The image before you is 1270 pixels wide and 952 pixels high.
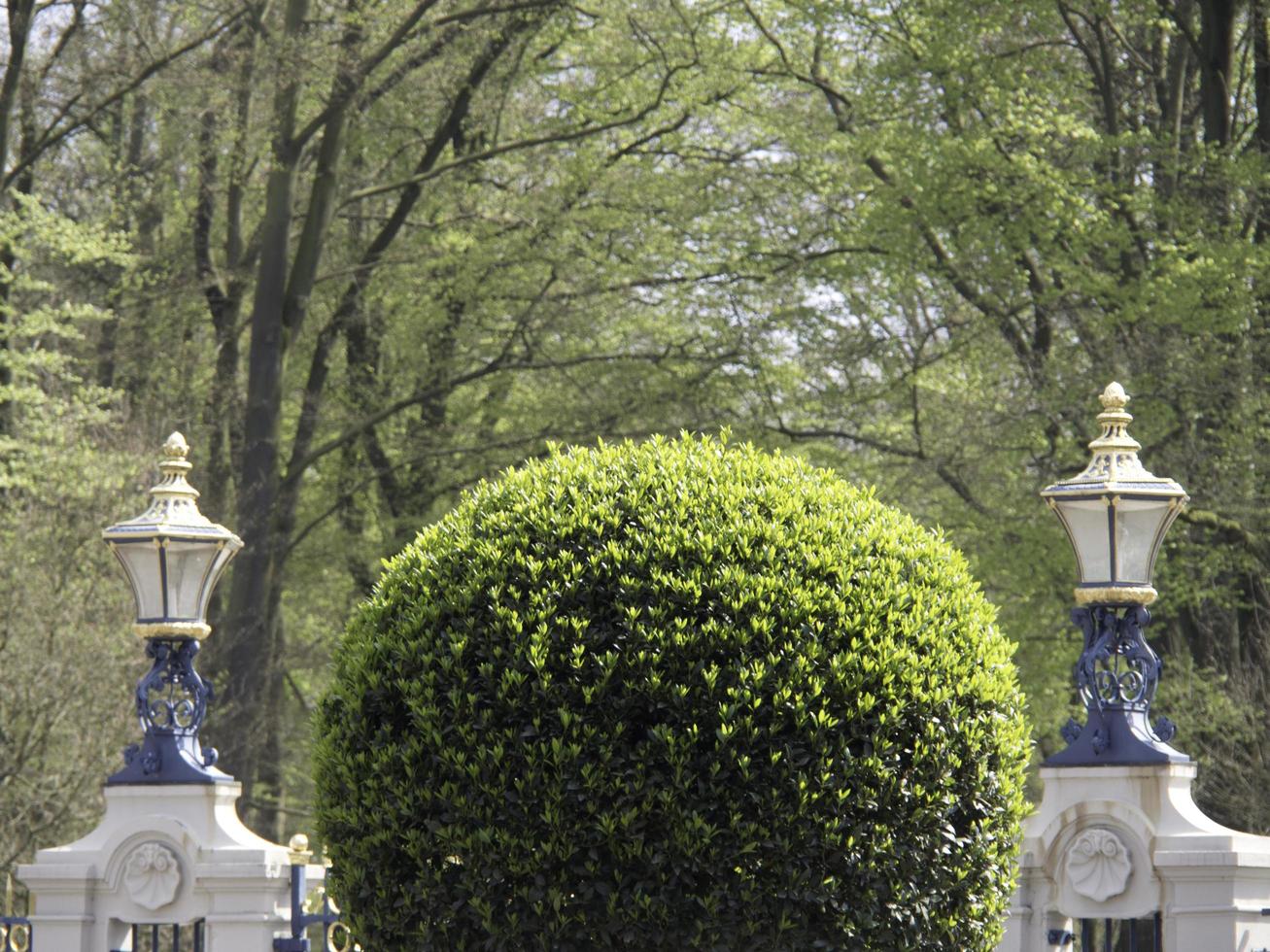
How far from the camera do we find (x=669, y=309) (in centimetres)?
2197

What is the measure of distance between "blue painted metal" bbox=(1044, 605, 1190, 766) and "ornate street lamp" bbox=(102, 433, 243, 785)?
13.1 feet

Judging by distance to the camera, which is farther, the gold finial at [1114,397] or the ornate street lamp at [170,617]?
the ornate street lamp at [170,617]

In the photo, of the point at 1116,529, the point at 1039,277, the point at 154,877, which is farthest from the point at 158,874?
the point at 1039,277

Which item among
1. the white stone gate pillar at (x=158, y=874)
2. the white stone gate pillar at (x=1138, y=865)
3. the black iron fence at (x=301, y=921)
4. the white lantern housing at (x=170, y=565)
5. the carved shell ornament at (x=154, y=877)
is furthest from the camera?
the white lantern housing at (x=170, y=565)

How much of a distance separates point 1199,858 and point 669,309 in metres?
15.3

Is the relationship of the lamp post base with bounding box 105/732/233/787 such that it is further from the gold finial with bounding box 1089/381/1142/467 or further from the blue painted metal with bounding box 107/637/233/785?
the gold finial with bounding box 1089/381/1142/467

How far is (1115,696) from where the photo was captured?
7727 mm

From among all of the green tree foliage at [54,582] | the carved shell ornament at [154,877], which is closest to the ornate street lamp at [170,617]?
the carved shell ornament at [154,877]

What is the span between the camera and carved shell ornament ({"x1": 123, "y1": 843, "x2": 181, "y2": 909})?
8.41 metres

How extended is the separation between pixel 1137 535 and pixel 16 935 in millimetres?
5703

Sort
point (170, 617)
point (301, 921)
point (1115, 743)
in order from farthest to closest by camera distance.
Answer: point (170, 617) → point (301, 921) → point (1115, 743)

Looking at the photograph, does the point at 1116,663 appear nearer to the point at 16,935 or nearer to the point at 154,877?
the point at 154,877

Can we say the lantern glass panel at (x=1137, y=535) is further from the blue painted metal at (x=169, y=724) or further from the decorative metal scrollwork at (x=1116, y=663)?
the blue painted metal at (x=169, y=724)

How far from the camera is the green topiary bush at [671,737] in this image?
5355mm
